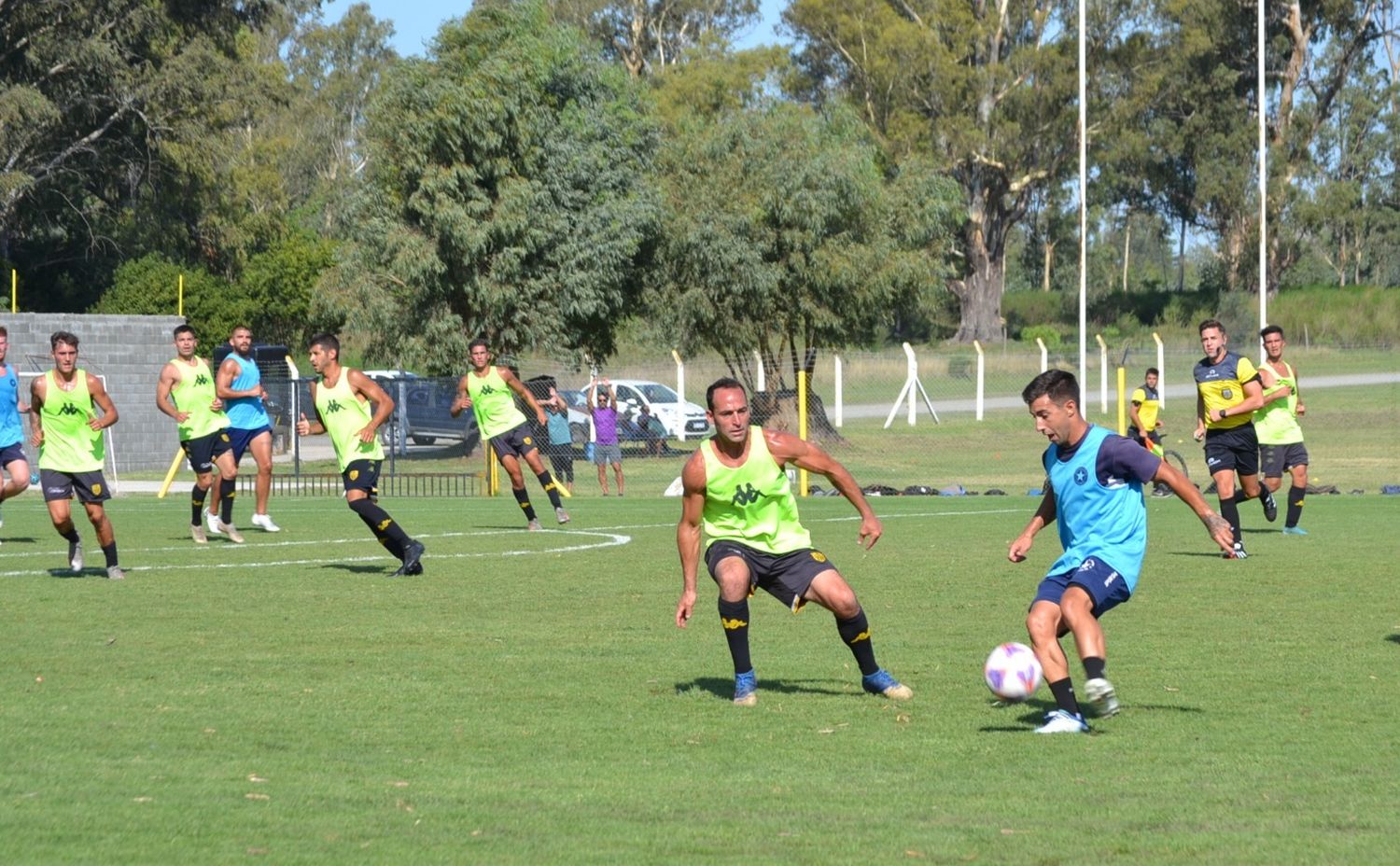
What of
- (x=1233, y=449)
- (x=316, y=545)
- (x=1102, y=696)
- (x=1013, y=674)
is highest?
(x=1233, y=449)

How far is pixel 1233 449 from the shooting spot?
16781mm

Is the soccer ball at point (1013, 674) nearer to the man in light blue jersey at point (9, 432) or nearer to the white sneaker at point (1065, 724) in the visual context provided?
the white sneaker at point (1065, 724)

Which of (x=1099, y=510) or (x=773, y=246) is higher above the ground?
(x=773, y=246)

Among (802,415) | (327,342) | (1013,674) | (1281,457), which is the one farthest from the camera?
(802,415)

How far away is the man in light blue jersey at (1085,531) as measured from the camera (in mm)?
7746

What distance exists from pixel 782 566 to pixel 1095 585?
1583 millimetres

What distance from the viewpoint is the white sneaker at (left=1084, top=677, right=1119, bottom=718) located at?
7.73 metres

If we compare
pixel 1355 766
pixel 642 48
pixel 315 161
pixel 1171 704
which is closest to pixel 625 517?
pixel 1171 704

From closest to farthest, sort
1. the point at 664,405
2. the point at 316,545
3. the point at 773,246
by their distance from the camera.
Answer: the point at 316,545 < the point at 664,405 < the point at 773,246

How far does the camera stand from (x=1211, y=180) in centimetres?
6775

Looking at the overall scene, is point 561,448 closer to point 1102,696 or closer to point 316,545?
point 316,545

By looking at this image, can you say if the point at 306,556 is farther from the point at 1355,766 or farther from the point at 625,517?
the point at 1355,766

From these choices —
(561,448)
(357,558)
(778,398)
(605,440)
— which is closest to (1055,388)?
(357,558)

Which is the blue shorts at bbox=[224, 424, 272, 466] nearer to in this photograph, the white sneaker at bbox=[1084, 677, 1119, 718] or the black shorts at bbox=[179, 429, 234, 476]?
the black shorts at bbox=[179, 429, 234, 476]
